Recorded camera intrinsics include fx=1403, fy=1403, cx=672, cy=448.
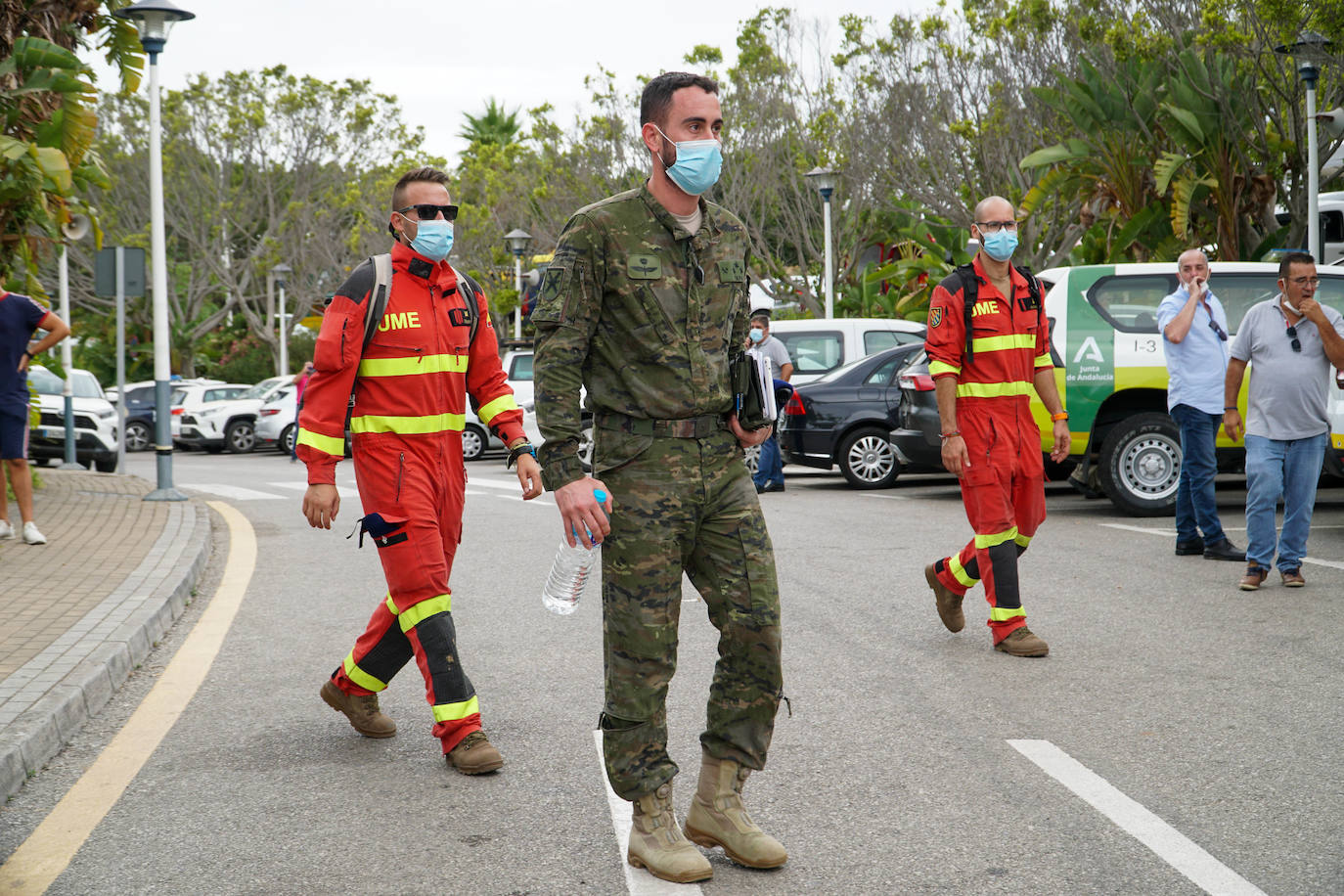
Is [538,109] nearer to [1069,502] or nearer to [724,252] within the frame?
[1069,502]

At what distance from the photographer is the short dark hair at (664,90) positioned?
3.71m

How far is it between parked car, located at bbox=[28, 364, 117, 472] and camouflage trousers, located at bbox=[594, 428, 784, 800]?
18625 millimetres

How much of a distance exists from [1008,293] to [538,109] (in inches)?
1109

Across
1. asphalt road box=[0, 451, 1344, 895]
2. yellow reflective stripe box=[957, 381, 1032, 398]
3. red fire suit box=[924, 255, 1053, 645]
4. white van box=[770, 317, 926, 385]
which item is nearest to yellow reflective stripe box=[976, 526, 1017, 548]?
red fire suit box=[924, 255, 1053, 645]

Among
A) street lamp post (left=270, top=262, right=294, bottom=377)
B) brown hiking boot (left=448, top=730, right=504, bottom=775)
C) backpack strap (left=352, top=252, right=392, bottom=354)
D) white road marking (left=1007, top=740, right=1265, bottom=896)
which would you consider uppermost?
street lamp post (left=270, top=262, right=294, bottom=377)

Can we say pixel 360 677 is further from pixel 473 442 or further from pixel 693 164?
pixel 473 442

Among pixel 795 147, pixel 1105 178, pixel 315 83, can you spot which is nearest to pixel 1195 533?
pixel 1105 178

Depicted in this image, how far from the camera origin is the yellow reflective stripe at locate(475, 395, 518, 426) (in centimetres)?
503

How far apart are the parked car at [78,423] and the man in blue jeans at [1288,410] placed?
17.1m

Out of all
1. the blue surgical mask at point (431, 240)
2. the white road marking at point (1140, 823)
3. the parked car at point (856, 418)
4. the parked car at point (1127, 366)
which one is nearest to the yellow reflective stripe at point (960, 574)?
the white road marking at point (1140, 823)

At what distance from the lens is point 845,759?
190 inches

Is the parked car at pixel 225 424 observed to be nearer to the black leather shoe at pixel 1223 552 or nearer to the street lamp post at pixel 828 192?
the street lamp post at pixel 828 192

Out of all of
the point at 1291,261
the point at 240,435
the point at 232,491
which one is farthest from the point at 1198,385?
the point at 240,435

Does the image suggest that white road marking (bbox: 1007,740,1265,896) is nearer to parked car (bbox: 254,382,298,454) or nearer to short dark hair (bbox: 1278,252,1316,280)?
short dark hair (bbox: 1278,252,1316,280)
